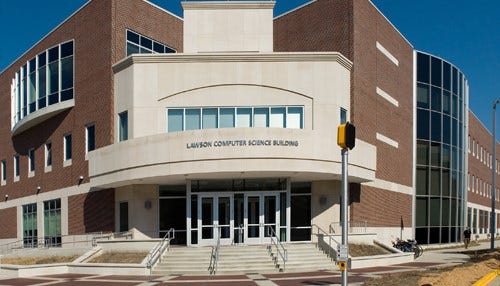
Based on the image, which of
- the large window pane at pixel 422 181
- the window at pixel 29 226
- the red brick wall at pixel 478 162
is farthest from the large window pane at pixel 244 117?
the red brick wall at pixel 478 162

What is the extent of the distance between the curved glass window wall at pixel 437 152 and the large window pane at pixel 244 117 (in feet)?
60.9

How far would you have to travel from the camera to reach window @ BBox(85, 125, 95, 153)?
34156mm

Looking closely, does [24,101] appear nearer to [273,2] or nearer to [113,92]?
[113,92]

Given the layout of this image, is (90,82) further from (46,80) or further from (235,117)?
(235,117)

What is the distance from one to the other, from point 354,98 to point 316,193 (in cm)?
590

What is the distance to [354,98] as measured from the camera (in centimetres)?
3238

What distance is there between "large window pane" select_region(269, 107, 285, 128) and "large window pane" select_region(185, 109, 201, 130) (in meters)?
3.62

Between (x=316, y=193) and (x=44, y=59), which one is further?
(x=44, y=59)

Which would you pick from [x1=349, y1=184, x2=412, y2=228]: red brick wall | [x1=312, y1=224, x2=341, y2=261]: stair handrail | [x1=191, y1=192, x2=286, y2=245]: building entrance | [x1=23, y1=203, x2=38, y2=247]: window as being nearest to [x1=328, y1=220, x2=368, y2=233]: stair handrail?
[x1=349, y1=184, x2=412, y2=228]: red brick wall

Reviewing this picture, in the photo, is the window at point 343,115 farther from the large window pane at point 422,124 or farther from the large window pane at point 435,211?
the large window pane at point 435,211

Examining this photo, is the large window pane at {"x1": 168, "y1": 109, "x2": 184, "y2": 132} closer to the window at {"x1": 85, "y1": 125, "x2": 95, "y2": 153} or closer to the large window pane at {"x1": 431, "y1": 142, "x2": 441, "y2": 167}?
the window at {"x1": 85, "y1": 125, "x2": 95, "y2": 153}

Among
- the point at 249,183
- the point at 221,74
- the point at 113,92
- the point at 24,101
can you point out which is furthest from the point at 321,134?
the point at 24,101

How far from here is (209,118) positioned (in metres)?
29.1

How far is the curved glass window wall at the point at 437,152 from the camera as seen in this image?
141 feet
